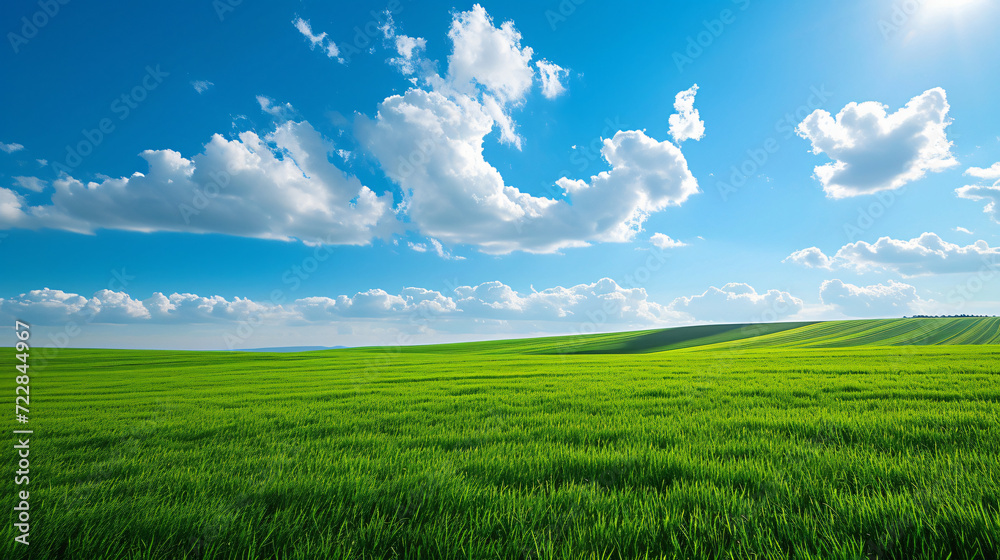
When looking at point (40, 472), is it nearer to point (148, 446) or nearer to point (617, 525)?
point (148, 446)

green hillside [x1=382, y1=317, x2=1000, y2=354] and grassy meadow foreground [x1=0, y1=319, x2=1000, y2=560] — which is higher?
grassy meadow foreground [x1=0, y1=319, x2=1000, y2=560]

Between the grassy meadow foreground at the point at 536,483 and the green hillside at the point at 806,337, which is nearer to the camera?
the grassy meadow foreground at the point at 536,483

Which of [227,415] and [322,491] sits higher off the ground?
[322,491]

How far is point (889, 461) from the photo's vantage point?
3479mm

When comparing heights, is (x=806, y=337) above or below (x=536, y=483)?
below

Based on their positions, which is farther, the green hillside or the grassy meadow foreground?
the green hillside

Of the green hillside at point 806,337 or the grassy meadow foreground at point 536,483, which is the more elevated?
the grassy meadow foreground at point 536,483

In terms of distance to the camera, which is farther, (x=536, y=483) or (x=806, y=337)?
(x=806, y=337)

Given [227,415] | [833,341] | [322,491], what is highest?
[322,491]

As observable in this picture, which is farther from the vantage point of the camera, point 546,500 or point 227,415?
point 227,415

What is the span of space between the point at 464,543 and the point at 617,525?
101 cm

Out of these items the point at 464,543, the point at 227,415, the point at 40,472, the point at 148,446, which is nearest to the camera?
the point at 464,543

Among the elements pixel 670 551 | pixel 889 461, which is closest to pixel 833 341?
pixel 889 461

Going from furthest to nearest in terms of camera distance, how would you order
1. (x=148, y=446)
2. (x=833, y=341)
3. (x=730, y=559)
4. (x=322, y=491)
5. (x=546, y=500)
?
(x=833, y=341), (x=148, y=446), (x=322, y=491), (x=546, y=500), (x=730, y=559)
